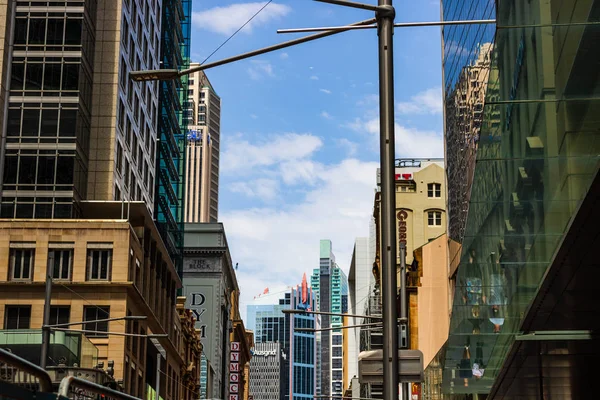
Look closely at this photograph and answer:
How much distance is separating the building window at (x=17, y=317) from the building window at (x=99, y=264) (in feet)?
14.9

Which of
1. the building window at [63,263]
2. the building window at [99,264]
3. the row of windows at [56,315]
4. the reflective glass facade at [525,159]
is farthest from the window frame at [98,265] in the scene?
the reflective glass facade at [525,159]

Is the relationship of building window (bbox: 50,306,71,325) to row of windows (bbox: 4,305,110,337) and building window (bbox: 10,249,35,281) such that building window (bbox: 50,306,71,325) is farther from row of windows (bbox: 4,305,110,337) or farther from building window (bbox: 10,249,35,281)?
building window (bbox: 10,249,35,281)

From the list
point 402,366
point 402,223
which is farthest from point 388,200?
point 402,223

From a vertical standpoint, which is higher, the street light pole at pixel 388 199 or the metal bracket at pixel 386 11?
the metal bracket at pixel 386 11

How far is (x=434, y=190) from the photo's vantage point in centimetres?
12219

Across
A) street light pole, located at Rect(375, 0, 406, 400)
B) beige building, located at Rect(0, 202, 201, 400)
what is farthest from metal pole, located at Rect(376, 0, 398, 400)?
beige building, located at Rect(0, 202, 201, 400)

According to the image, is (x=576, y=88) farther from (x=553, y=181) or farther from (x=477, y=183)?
(x=477, y=183)

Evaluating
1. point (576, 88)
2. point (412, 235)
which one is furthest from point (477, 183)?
point (412, 235)

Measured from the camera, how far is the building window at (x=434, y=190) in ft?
400

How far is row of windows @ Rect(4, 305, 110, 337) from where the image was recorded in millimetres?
68750

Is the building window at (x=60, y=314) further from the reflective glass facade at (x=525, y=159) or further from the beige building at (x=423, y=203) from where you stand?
the beige building at (x=423, y=203)

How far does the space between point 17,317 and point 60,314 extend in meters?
2.64

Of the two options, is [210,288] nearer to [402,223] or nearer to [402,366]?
[402,223]

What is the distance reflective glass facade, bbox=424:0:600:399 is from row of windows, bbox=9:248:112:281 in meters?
46.0
